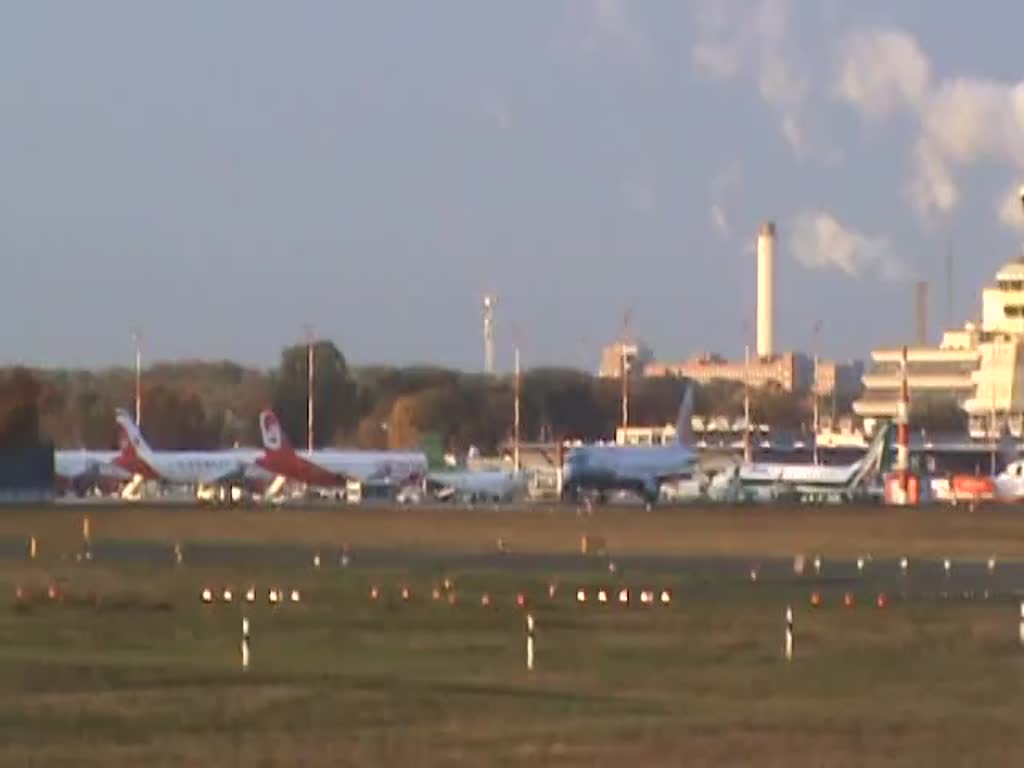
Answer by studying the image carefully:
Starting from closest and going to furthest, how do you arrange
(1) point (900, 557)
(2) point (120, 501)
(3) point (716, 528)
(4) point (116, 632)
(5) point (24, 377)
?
(4) point (116, 632) < (1) point (900, 557) < (3) point (716, 528) < (2) point (120, 501) < (5) point (24, 377)

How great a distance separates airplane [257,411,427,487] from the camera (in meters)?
142

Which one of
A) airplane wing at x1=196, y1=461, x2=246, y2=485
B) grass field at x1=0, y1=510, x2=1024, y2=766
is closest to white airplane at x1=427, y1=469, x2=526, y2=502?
airplane wing at x1=196, y1=461, x2=246, y2=485

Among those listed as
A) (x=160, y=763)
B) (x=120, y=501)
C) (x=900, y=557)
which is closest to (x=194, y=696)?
(x=160, y=763)

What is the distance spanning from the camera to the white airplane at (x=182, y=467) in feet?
478

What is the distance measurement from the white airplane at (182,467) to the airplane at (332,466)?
5.21 feet

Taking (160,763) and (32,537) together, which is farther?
(32,537)

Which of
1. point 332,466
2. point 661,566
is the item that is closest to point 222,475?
point 332,466

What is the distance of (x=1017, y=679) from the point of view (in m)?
32.1

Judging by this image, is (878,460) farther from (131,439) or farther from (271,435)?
(131,439)

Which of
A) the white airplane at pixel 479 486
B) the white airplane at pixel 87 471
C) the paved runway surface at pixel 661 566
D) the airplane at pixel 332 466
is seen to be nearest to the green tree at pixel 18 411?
the white airplane at pixel 87 471

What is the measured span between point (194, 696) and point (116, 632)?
1102 centimetres

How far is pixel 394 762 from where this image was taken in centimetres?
2198

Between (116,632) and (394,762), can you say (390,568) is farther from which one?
(394,762)

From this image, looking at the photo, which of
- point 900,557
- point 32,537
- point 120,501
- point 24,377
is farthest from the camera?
point 24,377
